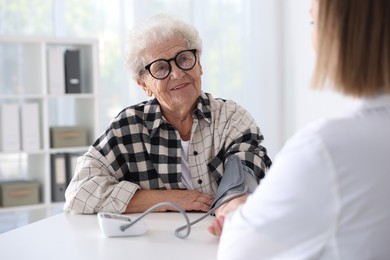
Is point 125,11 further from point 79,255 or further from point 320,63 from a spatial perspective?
point 320,63

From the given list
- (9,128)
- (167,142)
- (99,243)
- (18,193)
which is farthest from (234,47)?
(99,243)

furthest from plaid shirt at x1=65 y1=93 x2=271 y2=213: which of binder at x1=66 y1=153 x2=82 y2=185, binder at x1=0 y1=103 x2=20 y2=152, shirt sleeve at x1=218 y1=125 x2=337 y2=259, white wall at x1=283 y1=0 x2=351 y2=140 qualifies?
white wall at x1=283 y1=0 x2=351 y2=140

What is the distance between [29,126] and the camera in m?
Result: 3.86

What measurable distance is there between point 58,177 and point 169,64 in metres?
1.91

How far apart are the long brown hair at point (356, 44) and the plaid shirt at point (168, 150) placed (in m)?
1.04

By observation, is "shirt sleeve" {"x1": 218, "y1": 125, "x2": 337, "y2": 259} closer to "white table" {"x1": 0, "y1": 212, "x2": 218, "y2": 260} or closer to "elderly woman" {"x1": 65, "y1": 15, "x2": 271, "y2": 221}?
"white table" {"x1": 0, "y1": 212, "x2": 218, "y2": 260}

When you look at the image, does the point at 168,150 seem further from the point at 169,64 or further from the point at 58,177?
the point at 58,177

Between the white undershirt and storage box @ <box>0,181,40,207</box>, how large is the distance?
6.14 ft

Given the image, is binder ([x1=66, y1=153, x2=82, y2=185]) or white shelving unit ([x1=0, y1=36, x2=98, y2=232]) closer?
white shelving unit ([x1=0, y1=36, x2=98, y2=232])

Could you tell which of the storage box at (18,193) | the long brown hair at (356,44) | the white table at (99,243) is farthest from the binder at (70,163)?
the long brown hair at (356,44)

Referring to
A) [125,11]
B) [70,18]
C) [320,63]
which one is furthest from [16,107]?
[320,63]

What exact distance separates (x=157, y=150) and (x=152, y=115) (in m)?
0.13

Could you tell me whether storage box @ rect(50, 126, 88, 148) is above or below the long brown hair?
below

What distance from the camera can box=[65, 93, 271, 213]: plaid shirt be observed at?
2219 millimetres
